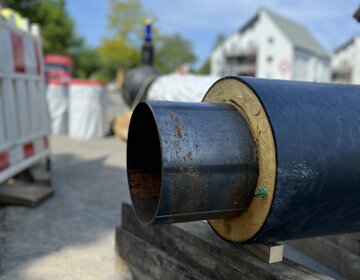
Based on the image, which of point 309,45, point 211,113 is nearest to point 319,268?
point 211,113

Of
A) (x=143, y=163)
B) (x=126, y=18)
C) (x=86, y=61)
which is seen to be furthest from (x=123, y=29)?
(x=143, y=163)

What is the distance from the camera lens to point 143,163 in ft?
7.05

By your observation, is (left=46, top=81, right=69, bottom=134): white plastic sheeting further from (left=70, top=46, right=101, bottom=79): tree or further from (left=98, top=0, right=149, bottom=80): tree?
(left=70, top=46, right=101, bottom=79): tree

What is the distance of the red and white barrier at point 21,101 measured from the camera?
4484mm

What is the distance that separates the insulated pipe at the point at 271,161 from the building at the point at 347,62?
153 ft

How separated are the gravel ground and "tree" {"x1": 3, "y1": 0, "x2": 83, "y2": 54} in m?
28.0

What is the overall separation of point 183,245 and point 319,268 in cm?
157

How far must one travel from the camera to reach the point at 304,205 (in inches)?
67.9

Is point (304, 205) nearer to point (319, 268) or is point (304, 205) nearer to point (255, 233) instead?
point (255, 233)

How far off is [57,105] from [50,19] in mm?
26933

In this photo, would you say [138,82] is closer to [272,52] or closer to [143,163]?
[143,163]

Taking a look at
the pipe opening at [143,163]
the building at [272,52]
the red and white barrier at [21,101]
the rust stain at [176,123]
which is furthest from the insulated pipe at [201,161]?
the building at [272,52]

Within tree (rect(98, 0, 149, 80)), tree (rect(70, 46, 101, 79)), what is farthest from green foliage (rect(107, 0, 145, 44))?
tree (rect(70, 46, 101, 79))

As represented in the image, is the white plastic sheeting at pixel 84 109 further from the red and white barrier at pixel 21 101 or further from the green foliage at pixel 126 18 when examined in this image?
the green foliage at pixel 126 18
